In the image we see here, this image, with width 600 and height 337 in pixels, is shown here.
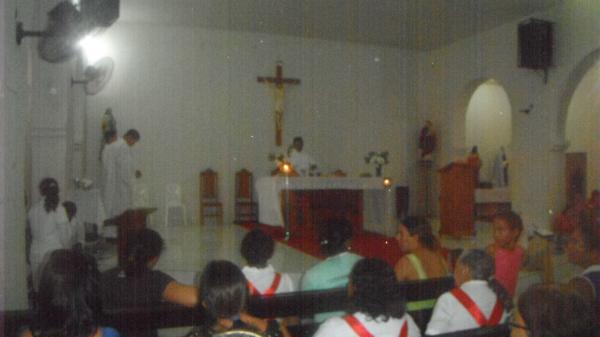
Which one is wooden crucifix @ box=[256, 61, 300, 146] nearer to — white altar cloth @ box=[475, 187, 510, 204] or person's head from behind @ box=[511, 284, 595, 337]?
white altar cloth @ box=[475, 187, 510, 204]

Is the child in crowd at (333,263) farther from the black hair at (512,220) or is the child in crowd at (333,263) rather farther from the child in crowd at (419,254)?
the black hair at (512,220)

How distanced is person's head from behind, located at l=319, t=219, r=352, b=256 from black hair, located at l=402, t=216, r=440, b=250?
392mm

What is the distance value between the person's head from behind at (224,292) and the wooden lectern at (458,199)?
25.5 ft

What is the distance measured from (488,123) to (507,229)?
11791 mm

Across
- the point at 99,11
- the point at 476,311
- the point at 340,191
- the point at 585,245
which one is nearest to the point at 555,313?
the point at 476,311

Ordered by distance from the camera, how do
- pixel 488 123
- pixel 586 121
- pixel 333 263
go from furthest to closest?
pixel 488 123 < pixel 586 121 < pixel 333 263

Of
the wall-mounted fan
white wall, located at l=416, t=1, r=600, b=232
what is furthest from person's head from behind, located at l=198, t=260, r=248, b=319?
white wall, located at l=416, t=1, r=600, b=232

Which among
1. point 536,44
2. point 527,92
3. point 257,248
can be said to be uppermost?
point 536,44

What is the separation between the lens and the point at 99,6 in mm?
5836

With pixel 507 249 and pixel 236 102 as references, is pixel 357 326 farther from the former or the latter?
pixel 236 102

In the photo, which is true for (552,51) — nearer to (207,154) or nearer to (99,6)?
(207,154)

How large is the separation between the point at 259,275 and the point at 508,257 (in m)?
1.49

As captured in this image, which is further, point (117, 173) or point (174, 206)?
point (174, 206)

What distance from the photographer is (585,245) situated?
3.02 m
